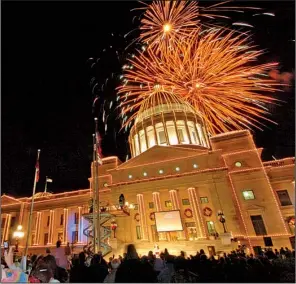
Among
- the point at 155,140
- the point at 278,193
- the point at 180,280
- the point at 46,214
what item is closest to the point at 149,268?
the point at 180,280

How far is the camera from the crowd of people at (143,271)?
15.6ft

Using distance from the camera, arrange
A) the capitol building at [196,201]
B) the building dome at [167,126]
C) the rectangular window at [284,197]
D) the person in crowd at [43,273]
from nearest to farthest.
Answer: the person in crowd at [43,273]
the capitol building at [196,201]
the rectangular window at [284,197]
the building dome at [167,126]

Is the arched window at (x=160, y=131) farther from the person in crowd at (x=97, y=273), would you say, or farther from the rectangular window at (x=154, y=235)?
the person in crowd at (x=97, y=273)

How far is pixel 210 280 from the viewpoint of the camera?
7.33 meters

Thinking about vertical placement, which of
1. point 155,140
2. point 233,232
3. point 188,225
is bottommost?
point 233,232

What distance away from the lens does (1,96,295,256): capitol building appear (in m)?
26.2

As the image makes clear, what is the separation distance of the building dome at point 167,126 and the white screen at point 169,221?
62.3 ft

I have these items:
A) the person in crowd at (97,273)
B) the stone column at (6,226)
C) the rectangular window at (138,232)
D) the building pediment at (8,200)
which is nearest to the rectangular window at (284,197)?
the rectangular window at (138,232)

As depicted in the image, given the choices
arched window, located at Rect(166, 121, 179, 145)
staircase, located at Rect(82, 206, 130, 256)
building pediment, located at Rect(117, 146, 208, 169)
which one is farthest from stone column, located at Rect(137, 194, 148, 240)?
arched window, located at Rect(166, 121, 179, 145)

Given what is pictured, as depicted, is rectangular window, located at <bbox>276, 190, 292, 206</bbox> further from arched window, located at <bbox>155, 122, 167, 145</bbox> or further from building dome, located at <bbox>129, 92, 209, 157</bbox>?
arched window, located at <bbox>155, 122, 167, 145</bbox>

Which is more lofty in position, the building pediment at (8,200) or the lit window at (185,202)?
the building pediment at (8,200)

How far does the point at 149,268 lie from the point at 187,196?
27270mm

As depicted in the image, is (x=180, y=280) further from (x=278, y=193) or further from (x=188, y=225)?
(x=278, y=193)

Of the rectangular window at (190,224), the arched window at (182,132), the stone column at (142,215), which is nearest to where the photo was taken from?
the stone column at (142,215)
